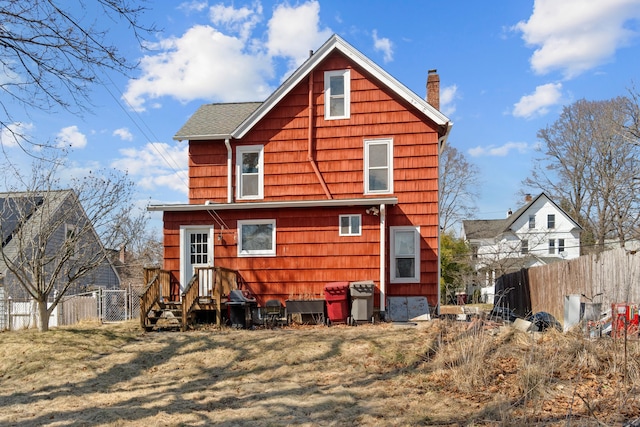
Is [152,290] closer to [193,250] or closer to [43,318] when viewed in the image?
[193,250]

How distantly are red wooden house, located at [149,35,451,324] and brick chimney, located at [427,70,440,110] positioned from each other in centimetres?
251

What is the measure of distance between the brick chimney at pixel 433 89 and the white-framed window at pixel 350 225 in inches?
222

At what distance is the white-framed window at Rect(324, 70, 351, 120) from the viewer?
16.2m

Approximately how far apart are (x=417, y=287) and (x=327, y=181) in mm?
4076

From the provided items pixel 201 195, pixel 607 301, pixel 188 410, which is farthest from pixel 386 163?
pixel 188 410

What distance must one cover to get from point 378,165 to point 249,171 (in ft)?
13.1

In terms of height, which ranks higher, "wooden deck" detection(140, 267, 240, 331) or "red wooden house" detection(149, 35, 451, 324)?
"red wooden house" detection(149, 35, 451, 324)

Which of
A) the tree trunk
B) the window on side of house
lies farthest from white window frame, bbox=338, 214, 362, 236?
the window on side of house

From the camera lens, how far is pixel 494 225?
54.2 m

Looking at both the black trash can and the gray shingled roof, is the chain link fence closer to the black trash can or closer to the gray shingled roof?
the black trash can

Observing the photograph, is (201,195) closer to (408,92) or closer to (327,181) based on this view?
(327,181)

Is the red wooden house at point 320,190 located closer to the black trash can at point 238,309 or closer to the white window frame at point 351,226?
the white window frame at point 351,226

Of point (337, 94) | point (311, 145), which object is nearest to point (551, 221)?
point (337, 94)

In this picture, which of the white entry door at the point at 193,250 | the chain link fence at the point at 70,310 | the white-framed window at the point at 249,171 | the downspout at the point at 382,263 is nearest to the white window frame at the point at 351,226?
the downspout at the point at 382,263
